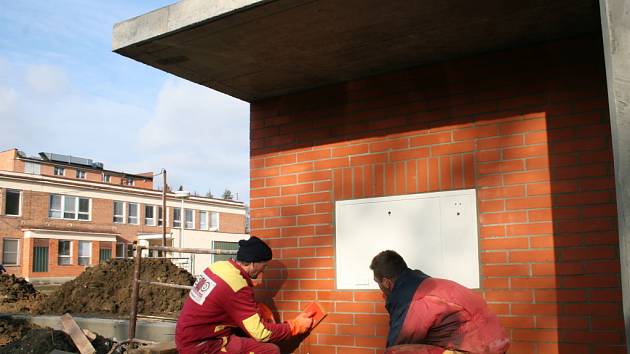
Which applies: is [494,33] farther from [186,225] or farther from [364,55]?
[186,225]

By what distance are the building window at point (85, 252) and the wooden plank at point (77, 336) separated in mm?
38728

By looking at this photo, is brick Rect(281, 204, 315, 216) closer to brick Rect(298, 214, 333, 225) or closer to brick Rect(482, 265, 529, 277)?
brick Rect(298, 214, 333, 225)

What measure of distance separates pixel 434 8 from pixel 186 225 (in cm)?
5346

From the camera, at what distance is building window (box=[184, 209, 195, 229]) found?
55.6 metres

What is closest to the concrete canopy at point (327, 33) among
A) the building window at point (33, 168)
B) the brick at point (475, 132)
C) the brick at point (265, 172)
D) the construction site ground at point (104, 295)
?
the brick at point (475, 132)

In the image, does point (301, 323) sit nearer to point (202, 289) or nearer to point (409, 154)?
point (202, 289)

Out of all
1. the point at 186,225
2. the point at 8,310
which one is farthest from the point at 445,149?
the point at 186,225

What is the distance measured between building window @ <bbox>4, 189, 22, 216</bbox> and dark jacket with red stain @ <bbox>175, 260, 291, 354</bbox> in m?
42.9

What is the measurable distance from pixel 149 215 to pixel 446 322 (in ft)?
169

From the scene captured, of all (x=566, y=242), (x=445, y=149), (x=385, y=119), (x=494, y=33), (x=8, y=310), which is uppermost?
(x=494, y=33)

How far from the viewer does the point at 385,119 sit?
521 cm

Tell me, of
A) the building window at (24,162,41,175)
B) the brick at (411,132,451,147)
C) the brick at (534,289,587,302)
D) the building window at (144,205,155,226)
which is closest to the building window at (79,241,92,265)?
the building window at (144,205,155,226)

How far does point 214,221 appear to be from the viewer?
191 ft

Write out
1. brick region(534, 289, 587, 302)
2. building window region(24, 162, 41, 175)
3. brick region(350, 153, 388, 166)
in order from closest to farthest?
brick region(534, 289, 587, 302)
brick region(350, 153, 388, 166)
building window region(24, 162, 41, 175)
